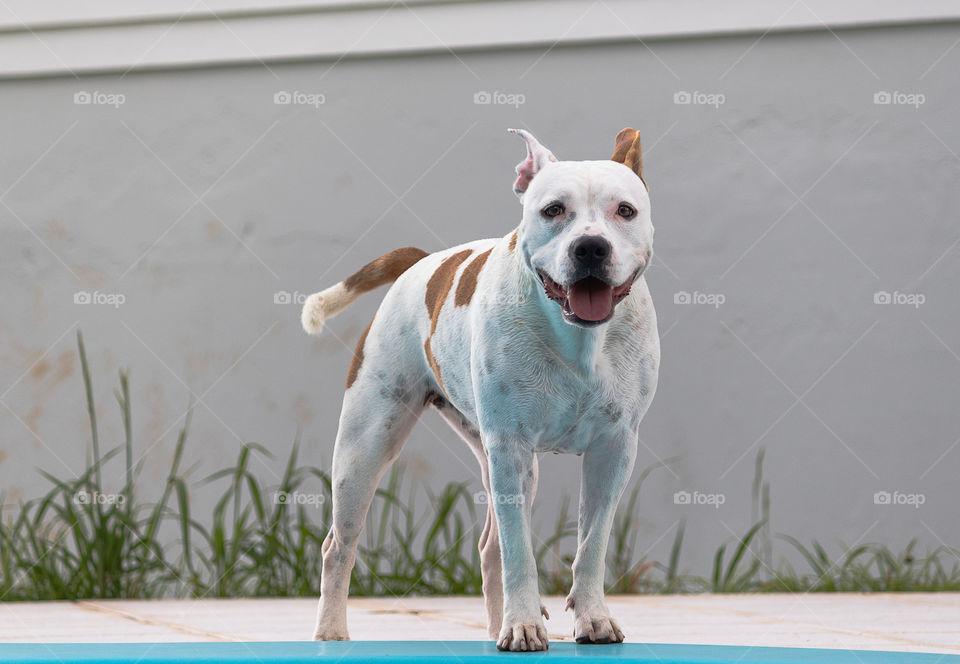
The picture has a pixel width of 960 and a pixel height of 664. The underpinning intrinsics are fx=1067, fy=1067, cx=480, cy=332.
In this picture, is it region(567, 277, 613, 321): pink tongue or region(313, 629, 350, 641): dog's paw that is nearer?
region(567, 277, 613, 321): pink tongue

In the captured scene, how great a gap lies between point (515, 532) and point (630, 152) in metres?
0.95

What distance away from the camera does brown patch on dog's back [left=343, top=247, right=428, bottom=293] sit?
3.40 metres

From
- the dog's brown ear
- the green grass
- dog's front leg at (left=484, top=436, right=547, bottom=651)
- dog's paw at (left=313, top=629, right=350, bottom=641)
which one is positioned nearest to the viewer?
dog's front leg at (left=484, top=436, right=547, bottom=651)

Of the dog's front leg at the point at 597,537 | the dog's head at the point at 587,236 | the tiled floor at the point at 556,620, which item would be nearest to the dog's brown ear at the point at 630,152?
the dog's head at the point at 587,236

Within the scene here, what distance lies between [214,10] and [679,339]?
296 cm

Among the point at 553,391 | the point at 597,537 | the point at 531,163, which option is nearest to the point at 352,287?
the point at 531,163

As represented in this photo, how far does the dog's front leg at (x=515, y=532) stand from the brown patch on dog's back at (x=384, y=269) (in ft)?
3.45

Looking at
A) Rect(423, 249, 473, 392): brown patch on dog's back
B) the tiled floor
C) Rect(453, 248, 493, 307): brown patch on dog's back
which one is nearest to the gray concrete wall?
the tiled floor

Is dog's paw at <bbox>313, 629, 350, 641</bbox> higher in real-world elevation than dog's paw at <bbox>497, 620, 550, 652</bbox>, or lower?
lower

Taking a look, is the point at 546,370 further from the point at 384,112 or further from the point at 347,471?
the point at 384,112

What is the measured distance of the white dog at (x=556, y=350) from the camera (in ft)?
7.58

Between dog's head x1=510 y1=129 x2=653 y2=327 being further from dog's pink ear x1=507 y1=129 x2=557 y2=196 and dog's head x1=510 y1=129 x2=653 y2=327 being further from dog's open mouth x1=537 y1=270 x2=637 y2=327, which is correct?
dog's pink ear x1=507 y1=129 x2=557 y2=196

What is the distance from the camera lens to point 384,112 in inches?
217

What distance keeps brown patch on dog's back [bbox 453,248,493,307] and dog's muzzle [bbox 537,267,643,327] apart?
432 mm
